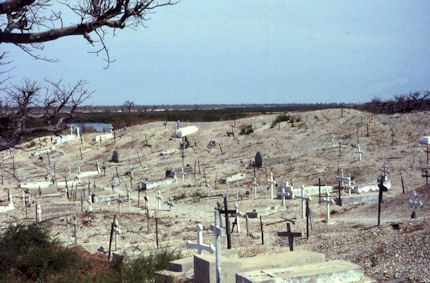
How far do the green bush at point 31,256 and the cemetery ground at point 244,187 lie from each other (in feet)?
6.96

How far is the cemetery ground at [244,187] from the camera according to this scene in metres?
13.7

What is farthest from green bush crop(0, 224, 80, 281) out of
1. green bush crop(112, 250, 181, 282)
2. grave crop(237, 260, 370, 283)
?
grave crop(237, 260, 370, 283)

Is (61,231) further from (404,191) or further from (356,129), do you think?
(356,129)

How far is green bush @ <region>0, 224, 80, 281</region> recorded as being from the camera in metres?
Answer: 9.71

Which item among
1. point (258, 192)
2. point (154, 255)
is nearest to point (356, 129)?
point (258, 192)

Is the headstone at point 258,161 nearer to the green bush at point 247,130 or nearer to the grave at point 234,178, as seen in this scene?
the grave at point 234,178

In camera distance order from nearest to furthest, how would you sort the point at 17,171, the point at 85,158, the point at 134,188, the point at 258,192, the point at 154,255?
the point at 154,255 < the point at 258,192 < the point at 134,188 < the point at 17,171 < the point at 85,158

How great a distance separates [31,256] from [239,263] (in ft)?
12.3

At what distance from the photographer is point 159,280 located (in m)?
9.37

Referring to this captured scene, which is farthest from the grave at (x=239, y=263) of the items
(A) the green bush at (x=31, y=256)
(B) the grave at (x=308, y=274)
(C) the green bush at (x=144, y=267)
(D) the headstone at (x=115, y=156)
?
(D) the headstone at (x=115, y=156)

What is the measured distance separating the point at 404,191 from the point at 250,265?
1479cm

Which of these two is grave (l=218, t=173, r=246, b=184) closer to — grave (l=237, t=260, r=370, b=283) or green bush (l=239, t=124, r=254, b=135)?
green bush (l=239, t=124, r=254, b=135)

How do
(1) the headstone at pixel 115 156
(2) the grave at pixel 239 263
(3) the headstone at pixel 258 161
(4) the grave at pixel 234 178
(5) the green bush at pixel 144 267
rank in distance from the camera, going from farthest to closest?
(1) the headstone at pixel 115 156 → (3) the headstone at pixel 258 161 → (4) the grave at pixel 234 178 → (5) the green bush at pixel 144 267 → (2) the grave at pixel 239 263

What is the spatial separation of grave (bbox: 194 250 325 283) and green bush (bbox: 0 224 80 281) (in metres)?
2.47
